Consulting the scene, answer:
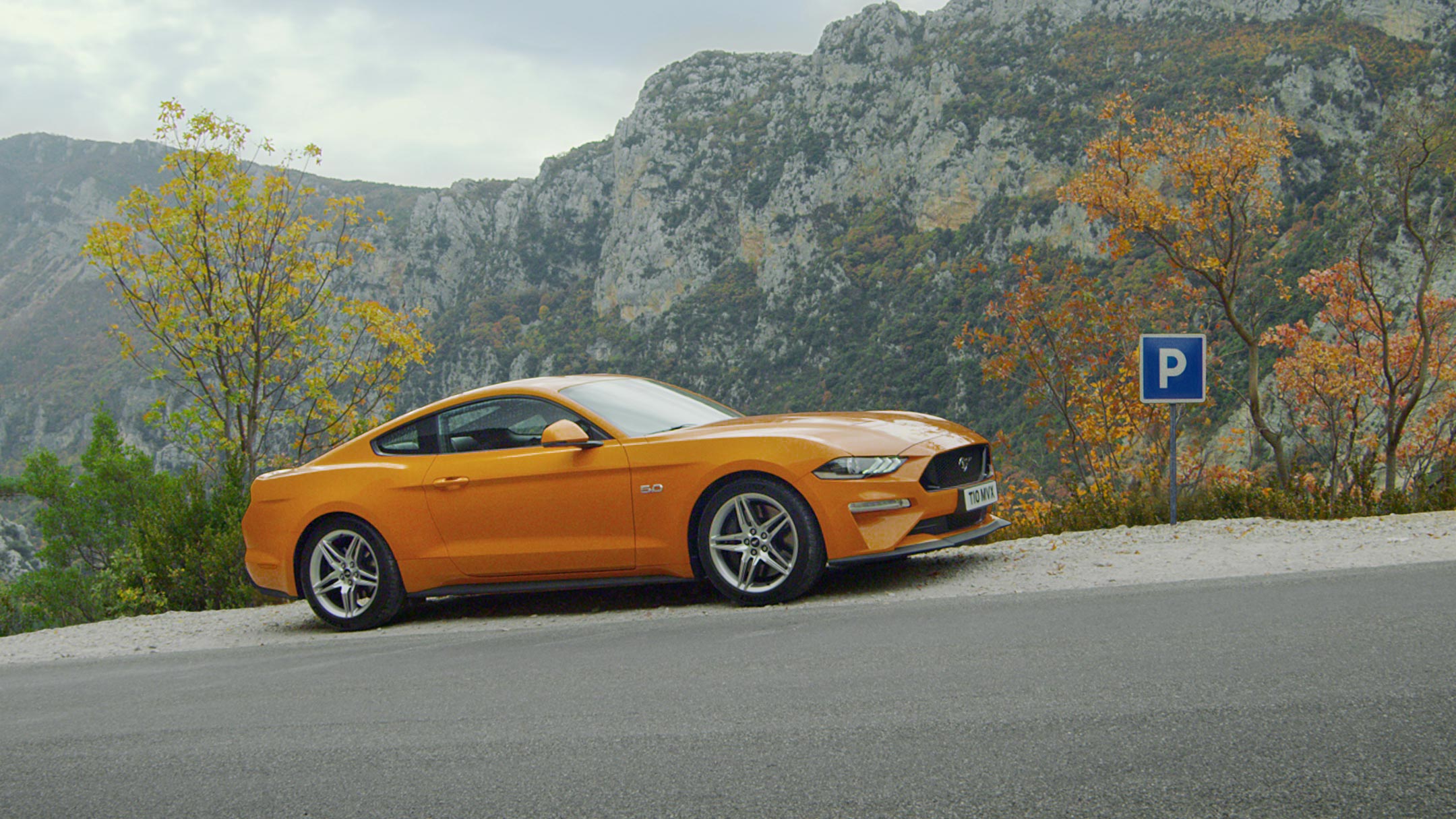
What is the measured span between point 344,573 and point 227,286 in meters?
15.6

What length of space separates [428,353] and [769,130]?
11750cm

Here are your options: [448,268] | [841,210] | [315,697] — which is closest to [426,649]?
[315,697]

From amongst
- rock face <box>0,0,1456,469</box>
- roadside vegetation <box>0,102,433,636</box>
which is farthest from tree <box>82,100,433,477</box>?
rock face <box>0,0,1456,469</box>

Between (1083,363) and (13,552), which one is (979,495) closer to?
(1083,363)

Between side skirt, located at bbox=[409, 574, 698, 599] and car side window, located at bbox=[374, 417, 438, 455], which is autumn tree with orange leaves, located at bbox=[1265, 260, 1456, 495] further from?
car side window, located at bbox=[374, 417, 438, 455]

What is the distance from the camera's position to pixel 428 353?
2400 cm

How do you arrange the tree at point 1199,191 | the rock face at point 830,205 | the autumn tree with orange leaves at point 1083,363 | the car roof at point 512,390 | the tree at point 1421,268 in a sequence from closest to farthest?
the car roof at point 512,390 < the tree at point 1421,268 < the tree at point 1199,191 < the autumn tree with orange leaves at point 1083,363 < the rock face at point 830,205

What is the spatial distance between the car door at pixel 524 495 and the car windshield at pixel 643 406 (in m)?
0.21

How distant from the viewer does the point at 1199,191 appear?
20.3 m

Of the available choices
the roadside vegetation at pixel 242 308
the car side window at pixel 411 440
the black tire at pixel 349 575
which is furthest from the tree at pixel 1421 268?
the roadside vegetation at pixel 242 308

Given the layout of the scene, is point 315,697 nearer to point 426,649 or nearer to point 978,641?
point 426,649

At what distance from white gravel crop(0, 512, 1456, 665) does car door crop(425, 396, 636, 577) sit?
41cm

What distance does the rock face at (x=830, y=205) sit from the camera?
80.4 m

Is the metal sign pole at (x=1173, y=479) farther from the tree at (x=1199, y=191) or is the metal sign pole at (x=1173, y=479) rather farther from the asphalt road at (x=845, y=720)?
the tree at (x=1199, y=191)
